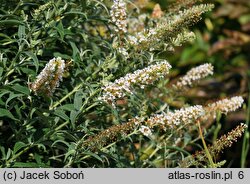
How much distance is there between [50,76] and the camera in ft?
7.80

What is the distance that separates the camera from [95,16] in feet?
10.3

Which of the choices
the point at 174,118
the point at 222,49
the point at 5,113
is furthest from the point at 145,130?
the point at 222,49

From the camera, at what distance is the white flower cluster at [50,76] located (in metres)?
2.35

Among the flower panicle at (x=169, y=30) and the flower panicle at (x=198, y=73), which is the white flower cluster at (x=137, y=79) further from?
the flower panicle at (x=198, y=73)

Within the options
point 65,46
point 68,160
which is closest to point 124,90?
point 68,160

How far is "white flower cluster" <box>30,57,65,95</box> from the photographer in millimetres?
2348

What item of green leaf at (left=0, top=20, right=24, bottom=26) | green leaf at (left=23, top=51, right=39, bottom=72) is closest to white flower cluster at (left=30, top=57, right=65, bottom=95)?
green leaf at (left=23, top=51, right=39, bottom=72)

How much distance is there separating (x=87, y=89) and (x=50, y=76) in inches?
20.9

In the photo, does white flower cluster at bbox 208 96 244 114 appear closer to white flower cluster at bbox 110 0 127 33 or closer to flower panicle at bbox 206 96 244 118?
flower panicle at bbox 206 96 244 118

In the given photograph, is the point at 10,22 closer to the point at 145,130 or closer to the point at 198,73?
the point at 145,130

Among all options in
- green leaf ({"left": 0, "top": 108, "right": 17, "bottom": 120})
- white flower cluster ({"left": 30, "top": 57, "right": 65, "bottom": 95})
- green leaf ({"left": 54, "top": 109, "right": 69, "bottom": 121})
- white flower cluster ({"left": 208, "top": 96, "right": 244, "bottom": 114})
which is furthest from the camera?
white flower cluster ({"left": 208, "top": 96, "right": 244, "bottom": 114})

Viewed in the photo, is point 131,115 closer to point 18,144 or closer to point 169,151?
point 169,151

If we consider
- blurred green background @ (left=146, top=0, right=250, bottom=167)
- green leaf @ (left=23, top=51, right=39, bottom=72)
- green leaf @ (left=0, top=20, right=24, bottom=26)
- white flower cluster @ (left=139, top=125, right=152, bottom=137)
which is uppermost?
blurred green background @ (left=146, top=0, right=250, bottom=167)

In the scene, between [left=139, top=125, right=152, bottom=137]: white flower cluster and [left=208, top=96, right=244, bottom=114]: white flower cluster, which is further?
[left=208, top=96, right=244, bottom=114]: white flower cluster
